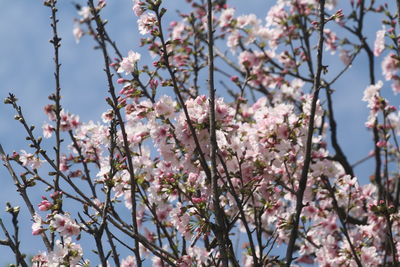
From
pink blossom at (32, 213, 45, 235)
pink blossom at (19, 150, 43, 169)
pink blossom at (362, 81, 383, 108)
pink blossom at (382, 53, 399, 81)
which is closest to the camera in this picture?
pink blossom at (32, 213, 45, 235)

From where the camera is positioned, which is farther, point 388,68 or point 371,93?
point 388,68

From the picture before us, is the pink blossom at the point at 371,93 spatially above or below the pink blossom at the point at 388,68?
below

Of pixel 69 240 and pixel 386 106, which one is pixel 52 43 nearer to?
pixel 69 240

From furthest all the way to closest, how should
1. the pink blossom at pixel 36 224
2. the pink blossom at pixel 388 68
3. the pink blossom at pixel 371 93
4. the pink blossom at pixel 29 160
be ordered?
the pink blossom at pixel 388 68
the pink blossom at pixel 371 93
the pink blossom at pixel 29 160
the pink blossom at pixel 36 224

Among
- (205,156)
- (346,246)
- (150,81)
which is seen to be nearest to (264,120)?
(205,156)

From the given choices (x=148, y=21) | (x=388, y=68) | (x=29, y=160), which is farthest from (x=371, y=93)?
(x=29, y=160)

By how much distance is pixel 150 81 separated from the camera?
3697 mm

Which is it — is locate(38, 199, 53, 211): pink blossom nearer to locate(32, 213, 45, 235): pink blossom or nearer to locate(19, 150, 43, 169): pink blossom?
locate(32, 213, 45, 235): pink blossom

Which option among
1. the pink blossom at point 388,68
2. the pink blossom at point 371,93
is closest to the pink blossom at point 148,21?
the pink blossom at point 371,93

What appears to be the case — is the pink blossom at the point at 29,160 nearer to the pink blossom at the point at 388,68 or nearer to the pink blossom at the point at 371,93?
the pink blossom at the point at 371,93

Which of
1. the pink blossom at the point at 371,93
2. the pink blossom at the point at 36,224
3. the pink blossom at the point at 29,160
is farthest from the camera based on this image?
the pink blossom at the point at 371,93

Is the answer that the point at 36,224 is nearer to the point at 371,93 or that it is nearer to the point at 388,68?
the point at 371,93

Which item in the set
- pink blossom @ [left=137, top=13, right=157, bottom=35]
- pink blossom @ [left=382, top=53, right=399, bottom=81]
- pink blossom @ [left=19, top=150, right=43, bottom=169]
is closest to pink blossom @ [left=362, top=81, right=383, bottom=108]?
pink blossom @ [left=382, top=53, right=399, bottom=81]

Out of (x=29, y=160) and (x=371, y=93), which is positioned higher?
(x=371, y=93)
